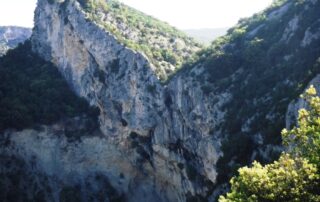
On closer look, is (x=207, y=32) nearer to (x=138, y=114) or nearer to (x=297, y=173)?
(x=138, y=114)

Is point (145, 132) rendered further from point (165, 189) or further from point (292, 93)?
point (292, 93)

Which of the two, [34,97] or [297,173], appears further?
[34,97]

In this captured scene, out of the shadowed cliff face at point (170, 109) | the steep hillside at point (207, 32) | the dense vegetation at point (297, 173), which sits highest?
the steep hillside at point (207, 32)

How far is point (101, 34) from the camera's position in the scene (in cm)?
7850

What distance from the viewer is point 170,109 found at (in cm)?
6656

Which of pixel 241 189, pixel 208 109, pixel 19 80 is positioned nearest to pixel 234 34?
pixel 208 109

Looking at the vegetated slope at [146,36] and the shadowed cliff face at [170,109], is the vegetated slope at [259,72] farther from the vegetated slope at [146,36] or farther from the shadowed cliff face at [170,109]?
the vegetated slope at [146,36]

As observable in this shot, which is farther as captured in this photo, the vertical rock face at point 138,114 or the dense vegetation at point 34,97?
the dense vegetation at point 34,97

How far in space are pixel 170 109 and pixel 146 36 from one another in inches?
892

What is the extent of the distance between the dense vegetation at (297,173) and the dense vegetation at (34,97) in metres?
57.2

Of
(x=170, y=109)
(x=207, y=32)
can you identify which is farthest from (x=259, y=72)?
(x=207, y=32)

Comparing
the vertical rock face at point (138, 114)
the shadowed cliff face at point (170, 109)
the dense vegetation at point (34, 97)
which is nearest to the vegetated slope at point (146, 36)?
the shadowed cliff face at point (170, 109)

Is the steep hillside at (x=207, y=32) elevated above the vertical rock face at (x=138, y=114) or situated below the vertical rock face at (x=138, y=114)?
above

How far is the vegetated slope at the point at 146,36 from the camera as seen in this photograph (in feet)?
251
